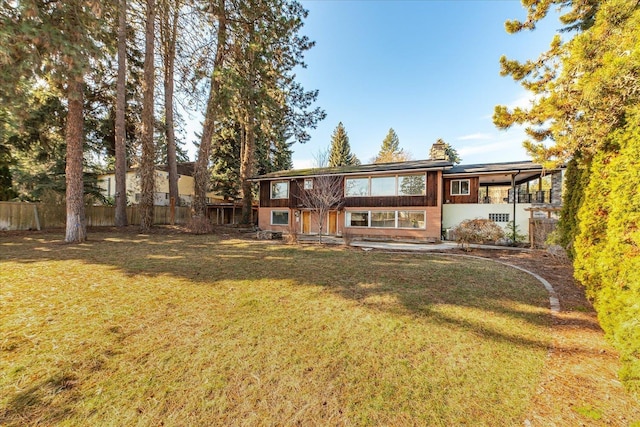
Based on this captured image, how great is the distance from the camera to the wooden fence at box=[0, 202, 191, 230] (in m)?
14.2

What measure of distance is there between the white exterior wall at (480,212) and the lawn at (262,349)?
11206 millimetres

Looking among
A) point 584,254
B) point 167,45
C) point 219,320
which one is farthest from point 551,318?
point 167,45

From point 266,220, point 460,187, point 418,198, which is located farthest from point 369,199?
point 266,220

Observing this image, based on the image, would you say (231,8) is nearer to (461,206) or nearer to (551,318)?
(461,206)

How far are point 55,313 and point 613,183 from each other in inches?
340

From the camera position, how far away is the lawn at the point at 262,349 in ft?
7.74

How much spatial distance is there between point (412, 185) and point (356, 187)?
A: 3.88 metres

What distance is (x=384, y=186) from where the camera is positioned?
1784 centimetres

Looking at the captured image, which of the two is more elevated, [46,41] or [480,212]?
[46,41]

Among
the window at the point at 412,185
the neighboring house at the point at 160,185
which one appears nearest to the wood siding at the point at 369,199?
the window at the point at 412,185

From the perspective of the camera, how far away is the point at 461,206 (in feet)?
55.2

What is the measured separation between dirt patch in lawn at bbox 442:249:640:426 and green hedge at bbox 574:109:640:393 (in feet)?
0.97

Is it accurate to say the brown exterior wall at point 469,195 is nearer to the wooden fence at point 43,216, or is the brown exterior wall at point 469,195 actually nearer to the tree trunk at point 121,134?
the tree trunk at point 121,134

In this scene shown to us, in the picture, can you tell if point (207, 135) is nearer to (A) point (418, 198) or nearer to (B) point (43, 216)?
(B) point (43, 216)
